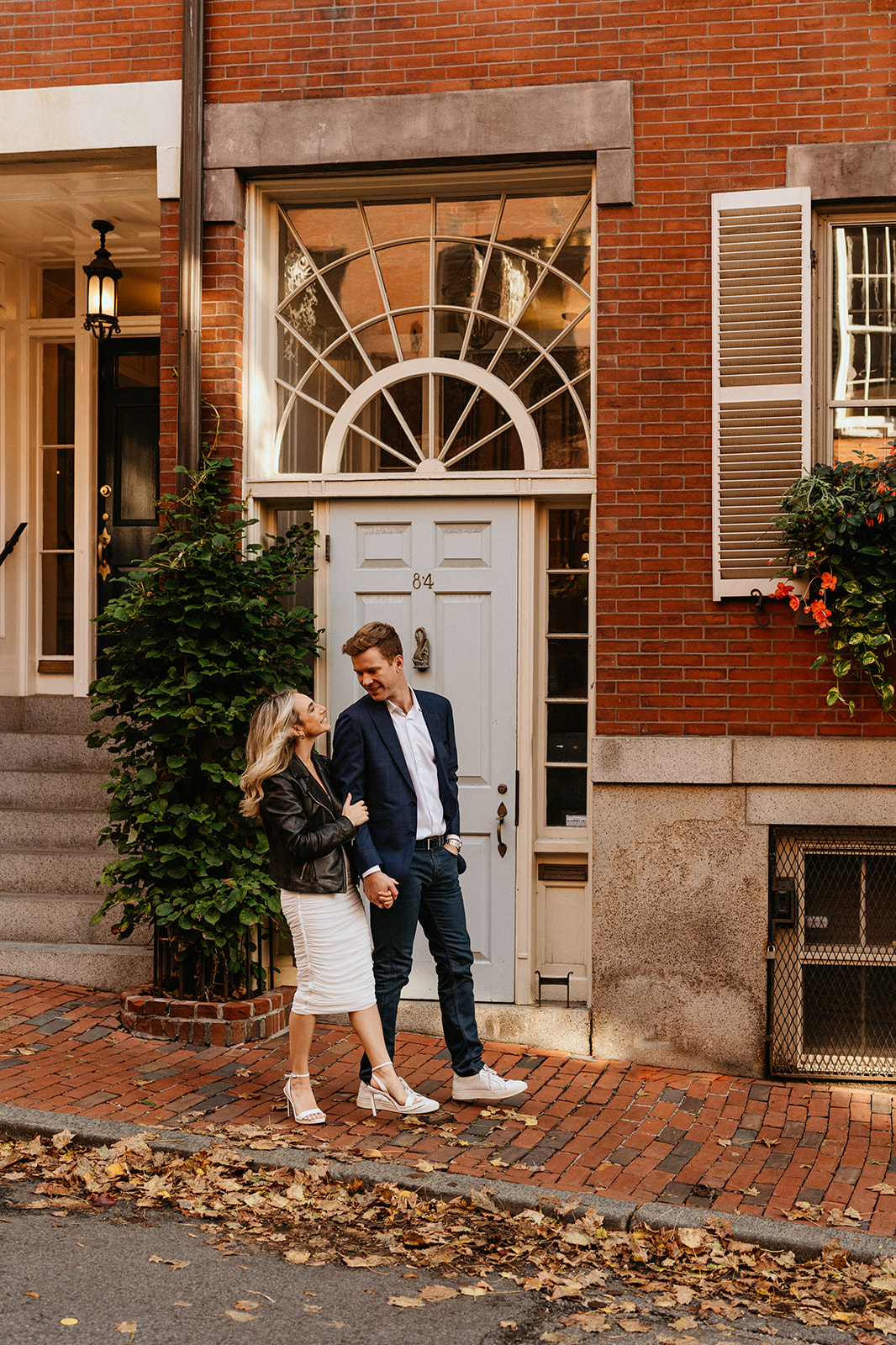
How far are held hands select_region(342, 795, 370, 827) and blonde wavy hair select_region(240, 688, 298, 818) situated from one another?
1.08ft

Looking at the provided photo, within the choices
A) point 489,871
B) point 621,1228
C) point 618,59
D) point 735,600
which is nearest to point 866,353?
point 735,600

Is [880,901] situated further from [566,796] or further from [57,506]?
[57,506]

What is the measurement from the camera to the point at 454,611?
6574 millimetres

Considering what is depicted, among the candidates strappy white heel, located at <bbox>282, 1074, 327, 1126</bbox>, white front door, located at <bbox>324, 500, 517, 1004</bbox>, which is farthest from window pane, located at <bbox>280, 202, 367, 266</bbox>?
strappy white heel, located at <bbox>282, 1074, 327, 1126</bbox>

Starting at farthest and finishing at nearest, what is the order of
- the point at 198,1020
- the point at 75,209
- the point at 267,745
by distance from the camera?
the point at 75,209 → the point at 198,1020 → the point at 267,745

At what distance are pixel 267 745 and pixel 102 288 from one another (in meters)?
4.69

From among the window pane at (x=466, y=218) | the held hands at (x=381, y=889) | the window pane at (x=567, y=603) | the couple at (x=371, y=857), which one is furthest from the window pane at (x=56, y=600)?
the held hands at (x=381, y=889)

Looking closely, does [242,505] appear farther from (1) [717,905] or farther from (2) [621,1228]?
(2) [621,1228]

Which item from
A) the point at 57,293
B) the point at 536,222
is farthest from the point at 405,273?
the point at 57,293

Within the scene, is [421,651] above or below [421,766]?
above

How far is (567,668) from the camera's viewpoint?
6613mm

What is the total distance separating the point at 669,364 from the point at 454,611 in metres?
1.69

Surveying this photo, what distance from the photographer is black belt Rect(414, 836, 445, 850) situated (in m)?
5.25

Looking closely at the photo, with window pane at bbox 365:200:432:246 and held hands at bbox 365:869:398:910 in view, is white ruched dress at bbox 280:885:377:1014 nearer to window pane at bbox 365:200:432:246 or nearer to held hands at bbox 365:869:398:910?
held hands at bbox 365:869:398:910
